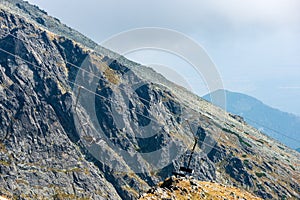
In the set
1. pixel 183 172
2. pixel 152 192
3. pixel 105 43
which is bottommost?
pixel 152 192

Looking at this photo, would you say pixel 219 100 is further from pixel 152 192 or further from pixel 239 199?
pixel 152 192

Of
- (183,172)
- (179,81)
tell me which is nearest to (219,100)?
(179,81)

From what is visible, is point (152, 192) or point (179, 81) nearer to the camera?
point (152, 192)

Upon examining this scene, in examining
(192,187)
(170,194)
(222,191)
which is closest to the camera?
(170,194)

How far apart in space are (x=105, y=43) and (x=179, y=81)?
68.3 feet

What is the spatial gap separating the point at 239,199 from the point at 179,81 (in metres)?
29.7

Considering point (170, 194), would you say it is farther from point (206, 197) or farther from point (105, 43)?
point (105, 43)

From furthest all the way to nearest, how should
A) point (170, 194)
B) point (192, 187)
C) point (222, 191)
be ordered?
point (222, 191), point (192, 187), point (170, 194)

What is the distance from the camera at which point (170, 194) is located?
7594 centimetres

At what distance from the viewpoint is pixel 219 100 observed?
9181cm

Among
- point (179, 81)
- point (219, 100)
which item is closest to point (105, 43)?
point (179, 81)

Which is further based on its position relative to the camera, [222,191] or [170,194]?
[222,191]

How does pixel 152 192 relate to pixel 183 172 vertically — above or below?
below

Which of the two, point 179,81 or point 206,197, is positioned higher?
point 179,81
